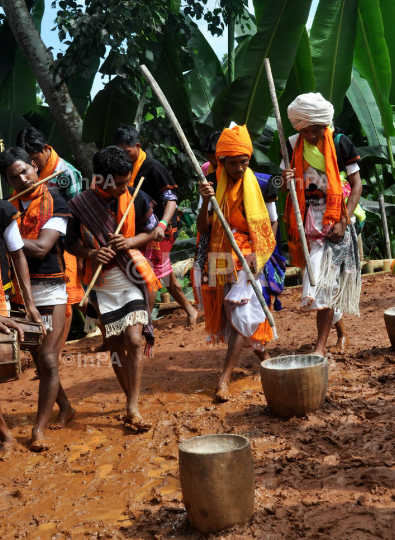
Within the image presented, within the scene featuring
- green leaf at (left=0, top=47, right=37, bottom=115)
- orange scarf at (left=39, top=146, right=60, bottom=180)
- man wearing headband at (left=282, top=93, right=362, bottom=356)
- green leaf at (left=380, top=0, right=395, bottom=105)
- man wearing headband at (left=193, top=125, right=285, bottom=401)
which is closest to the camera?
man wearing headband at (left=193, top=125, right=285, bottom=401)

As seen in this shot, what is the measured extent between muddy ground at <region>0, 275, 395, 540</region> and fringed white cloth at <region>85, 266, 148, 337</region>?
→ 779 millimetres

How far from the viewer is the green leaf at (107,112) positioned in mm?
7961

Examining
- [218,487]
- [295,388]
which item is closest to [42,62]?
[295,388]

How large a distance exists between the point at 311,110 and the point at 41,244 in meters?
2.47

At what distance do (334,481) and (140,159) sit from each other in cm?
372

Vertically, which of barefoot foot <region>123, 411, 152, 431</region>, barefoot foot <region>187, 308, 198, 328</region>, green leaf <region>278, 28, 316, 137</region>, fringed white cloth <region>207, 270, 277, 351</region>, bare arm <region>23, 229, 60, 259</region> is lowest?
barefoot foot <region>123, 411, 152, 431</region>

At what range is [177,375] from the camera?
559 centimetres

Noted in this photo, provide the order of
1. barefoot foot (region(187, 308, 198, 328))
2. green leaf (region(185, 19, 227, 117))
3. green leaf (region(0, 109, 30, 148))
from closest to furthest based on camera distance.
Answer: barefoot foot (region(187, 308, 198, 328)) < green leaf (region(0, 109, 30, 148)) < green leaf (region(185, 19, 227, 117))

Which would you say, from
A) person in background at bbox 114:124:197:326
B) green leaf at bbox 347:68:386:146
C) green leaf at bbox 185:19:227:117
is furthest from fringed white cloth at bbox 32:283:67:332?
green leaf at bbox 347:68:386:146

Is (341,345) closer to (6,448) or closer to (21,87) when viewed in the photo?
(6,448)

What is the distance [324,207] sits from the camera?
5.20 meters

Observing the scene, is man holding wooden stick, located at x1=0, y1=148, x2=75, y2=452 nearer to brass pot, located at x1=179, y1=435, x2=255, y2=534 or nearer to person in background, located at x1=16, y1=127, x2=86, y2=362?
person in background, located at x1=16, y1=127, x2=86, y2=362

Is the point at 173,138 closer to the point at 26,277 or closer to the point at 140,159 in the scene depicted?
the point at 140,159

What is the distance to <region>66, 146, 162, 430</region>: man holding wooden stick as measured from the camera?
434 centimetres
